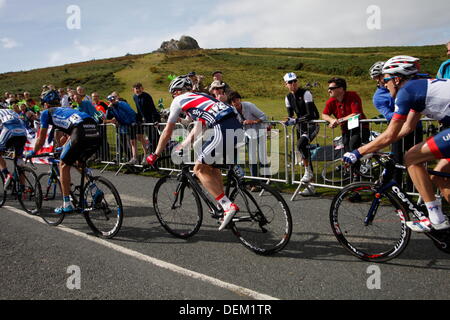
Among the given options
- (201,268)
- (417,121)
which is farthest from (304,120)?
(201,268)

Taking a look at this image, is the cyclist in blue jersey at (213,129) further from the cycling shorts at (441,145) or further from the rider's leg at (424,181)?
the cycling shorts at (441,145)

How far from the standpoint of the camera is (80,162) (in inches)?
217

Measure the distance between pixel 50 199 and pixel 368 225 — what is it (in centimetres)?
608

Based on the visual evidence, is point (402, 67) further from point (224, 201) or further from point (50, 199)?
point (50, 199)

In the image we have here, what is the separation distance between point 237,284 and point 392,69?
2.84 meters

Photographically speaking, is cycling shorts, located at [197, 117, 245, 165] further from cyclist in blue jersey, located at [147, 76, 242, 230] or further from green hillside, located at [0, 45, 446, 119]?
green hillside, located at [0, 45, 446, 119]

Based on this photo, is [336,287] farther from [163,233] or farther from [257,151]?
[257,151]

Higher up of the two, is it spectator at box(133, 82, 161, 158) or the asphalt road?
spectator at box(133, 82, 161, 158)

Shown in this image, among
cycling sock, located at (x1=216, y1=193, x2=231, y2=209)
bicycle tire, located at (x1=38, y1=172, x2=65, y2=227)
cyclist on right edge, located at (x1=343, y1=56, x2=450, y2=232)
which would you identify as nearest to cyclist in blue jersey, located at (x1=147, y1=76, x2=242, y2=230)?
cycling sock, located at (x1=216, y1=193, x2=231, y2=209)

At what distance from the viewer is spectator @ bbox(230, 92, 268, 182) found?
7805 millimetres

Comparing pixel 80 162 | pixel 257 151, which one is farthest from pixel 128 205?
pixel 257 151

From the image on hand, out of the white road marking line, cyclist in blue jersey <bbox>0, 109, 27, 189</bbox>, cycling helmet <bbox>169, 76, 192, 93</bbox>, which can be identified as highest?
cycling helmet <bbox>169, 76, 192, 93</bbox>

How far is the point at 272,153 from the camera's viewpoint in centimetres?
878

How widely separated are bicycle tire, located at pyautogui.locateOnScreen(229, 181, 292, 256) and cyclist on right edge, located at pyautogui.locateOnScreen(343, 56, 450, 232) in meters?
1.00
